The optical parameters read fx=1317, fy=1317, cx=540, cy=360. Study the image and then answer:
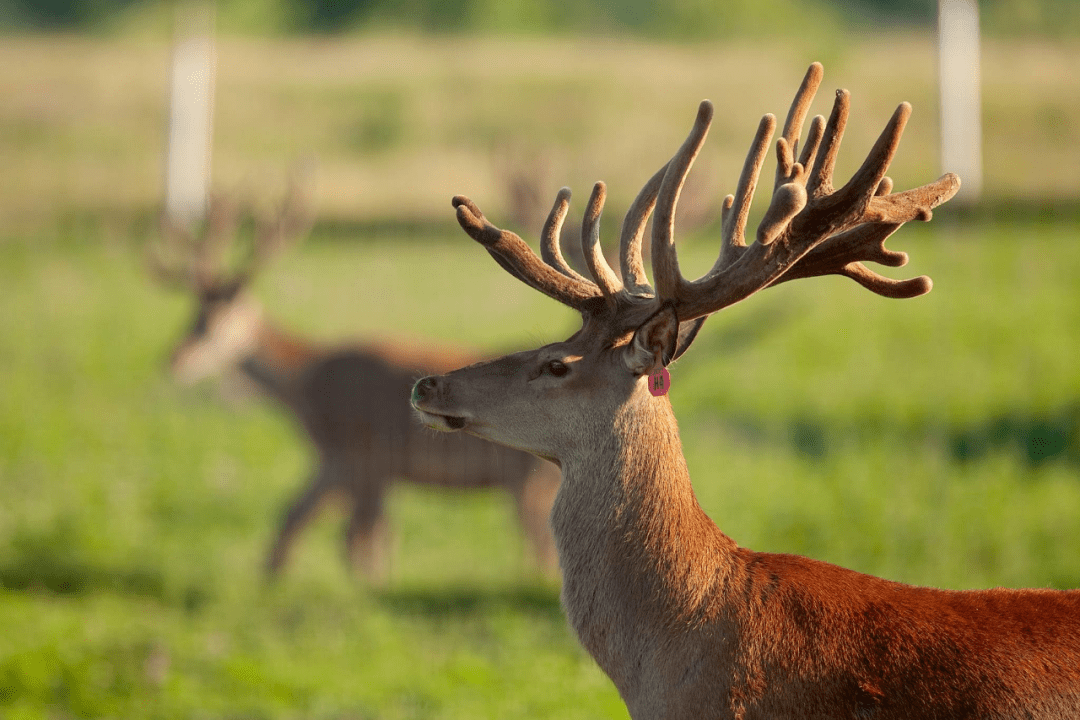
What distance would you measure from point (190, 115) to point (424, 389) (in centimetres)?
1571

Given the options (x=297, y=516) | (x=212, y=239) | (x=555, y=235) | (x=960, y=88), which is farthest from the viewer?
(x=960, y=88)

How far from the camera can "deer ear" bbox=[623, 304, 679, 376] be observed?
3176 millimetres

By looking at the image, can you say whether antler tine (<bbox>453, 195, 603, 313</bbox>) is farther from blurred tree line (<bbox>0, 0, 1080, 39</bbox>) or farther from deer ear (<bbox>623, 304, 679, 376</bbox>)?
blurred tree line (<bbox>0, 0, 1080, 39</bbox>)

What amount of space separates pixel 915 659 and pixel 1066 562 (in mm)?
5376

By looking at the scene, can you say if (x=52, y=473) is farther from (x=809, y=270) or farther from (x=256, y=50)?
(x=256, y=50)

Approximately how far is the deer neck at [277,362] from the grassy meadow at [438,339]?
1.04 m

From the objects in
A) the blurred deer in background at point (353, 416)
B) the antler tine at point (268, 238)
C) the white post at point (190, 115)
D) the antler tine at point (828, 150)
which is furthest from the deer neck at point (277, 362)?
the white post at point (190, 115)

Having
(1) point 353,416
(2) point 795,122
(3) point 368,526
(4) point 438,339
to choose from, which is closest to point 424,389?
(2) point 795,122

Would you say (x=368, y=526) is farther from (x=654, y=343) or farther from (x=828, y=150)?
(x=828, y=150)

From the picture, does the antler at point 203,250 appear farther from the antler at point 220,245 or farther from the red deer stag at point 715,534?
the red deer stag at point 715,534

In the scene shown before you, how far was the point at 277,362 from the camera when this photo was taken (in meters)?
8.88

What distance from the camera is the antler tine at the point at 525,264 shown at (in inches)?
135

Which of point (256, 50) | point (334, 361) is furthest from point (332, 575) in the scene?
point (256, 50)

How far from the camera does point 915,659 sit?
2.93 meters
